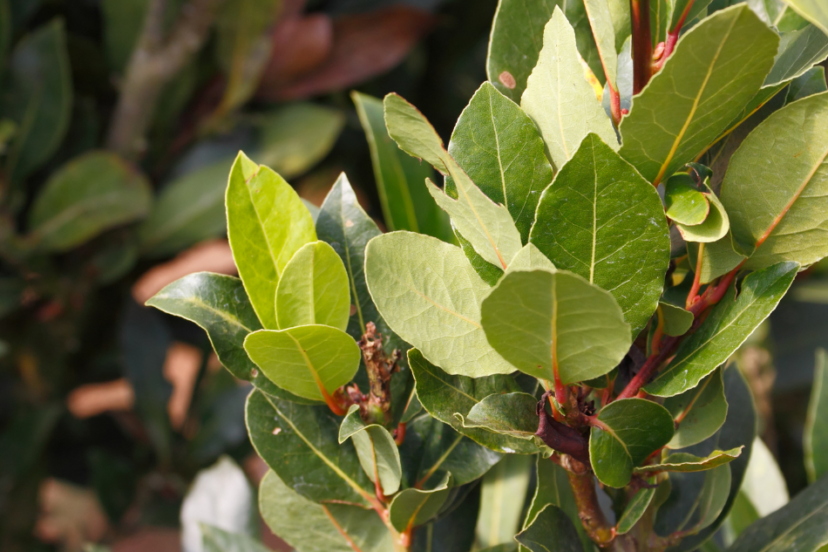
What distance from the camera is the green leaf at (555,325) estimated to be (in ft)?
0.89

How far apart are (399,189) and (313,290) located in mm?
232

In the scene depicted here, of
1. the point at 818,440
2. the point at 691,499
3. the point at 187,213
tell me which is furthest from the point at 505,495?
the point at 187,213

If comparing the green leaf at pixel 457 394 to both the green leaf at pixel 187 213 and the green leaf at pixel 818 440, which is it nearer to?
the green leaf at pixel 818 440

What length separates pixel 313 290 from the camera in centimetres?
38

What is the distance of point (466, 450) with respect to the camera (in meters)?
0.44

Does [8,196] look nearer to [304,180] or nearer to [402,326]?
[304,180]

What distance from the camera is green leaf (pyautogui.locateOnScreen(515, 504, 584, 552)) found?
387 millimetres

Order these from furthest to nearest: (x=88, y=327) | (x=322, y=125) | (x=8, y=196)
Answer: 1. (x=88, y=327)
2. (x=322, y=125)
3. (x=8, y=196)

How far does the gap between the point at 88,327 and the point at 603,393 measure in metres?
1.24

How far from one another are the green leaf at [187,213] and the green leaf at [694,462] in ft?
2.95

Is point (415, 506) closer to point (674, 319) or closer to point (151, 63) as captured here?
point (674, 319)

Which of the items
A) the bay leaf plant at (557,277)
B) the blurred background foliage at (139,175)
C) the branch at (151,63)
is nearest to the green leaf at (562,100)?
the bay leaf plant at (557,277)

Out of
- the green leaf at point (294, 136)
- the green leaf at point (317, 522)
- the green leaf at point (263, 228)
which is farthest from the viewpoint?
the green leaf at point (294, 136)

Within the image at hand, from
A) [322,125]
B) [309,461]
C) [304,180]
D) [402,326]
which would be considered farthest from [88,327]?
[402,326]
